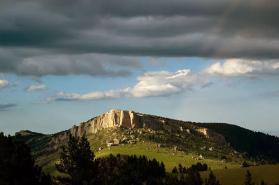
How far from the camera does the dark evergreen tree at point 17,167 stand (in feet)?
304

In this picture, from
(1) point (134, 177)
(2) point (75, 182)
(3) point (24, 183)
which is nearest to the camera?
(3) point (24, 183)

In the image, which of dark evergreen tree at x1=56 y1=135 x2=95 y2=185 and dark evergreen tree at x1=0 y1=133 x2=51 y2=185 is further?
dark evergreen tree at x1=56 y1=135 x2=95 y2=185

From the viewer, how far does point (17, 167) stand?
93562mm

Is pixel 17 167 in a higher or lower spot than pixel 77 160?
lower

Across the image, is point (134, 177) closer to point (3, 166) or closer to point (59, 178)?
point (59, 178)

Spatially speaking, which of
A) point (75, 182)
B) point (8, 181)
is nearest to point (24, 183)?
point (8, 181)

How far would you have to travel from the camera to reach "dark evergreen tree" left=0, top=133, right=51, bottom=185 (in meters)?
92.6

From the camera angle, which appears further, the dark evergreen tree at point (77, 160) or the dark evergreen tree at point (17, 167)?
the dark evergreen tree at point (77, 160)

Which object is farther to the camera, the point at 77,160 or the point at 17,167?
the point at 77,160

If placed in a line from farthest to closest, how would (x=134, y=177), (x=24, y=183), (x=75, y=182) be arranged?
(x=134, y=177) < (x=75, y=182) < (x=24, y=183)

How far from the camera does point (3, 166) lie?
9288 cm

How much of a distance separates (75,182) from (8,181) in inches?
551

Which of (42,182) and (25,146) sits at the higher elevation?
(25,146)

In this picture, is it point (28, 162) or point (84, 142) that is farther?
point (84, 142)
